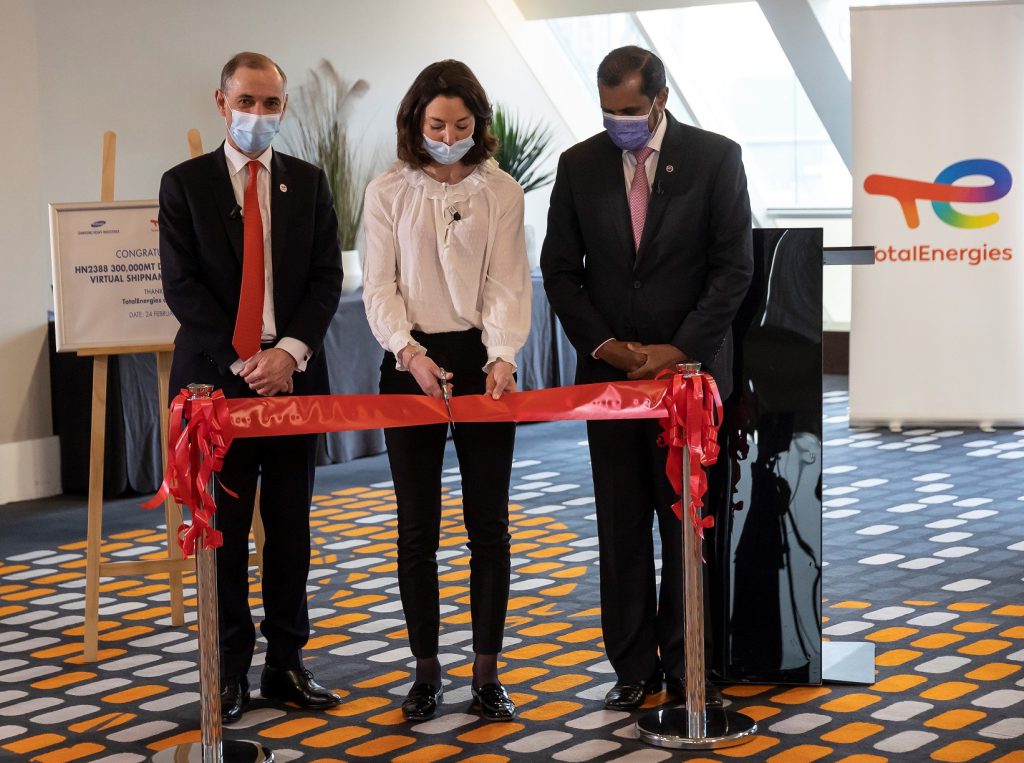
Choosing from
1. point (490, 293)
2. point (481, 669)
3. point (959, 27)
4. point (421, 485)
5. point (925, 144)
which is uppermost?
point (959, 27)

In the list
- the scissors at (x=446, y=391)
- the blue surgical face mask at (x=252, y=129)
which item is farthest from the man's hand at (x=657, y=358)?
the blue surgical face mask at (x=252, y=129)

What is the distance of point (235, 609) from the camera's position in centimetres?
356

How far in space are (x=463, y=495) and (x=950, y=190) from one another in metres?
5.09

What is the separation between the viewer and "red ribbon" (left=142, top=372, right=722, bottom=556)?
320 centimetres

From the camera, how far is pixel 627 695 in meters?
3.56

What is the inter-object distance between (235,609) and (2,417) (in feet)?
11.0

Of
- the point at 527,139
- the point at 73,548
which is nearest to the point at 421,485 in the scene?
the point at 73,548

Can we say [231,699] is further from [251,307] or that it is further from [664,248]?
[664,248]

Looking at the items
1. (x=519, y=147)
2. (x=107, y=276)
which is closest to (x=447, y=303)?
(x=107, y=276)

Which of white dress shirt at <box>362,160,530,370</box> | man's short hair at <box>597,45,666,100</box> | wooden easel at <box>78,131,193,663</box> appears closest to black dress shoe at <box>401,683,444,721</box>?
white dress shirt at <box>362,160,530,370</box>

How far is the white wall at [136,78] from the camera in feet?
A: 21.3

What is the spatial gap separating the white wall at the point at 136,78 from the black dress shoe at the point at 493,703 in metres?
3.68

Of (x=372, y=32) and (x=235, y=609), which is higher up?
(x=372, y=32)

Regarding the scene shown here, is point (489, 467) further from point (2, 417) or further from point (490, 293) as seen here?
point (2, 417)
